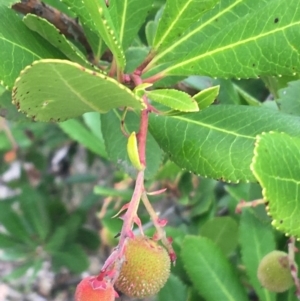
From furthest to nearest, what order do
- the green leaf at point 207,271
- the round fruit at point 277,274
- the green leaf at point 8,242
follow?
the green leaf at point 8,242, the green leaf at point 207,271, the round fruit at point 277,274

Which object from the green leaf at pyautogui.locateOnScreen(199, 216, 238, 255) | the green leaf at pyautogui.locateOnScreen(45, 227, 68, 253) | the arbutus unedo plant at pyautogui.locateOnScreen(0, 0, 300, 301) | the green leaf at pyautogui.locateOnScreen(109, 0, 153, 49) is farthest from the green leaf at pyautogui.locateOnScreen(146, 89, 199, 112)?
the green leaf at pyautogui.locateOnScreen(45, 227, 68, 253)

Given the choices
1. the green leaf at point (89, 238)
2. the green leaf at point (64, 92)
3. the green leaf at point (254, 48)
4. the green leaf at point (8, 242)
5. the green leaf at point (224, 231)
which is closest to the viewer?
the green leaf at point (64, 92)

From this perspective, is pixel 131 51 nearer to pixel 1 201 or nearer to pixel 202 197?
pixel 202 197

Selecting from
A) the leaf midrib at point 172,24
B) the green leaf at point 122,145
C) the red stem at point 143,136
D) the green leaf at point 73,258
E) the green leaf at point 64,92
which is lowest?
the green leaf at point 73,258

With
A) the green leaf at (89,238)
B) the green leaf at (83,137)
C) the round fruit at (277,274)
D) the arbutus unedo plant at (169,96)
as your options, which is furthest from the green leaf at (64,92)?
the green leaf at (89,238)

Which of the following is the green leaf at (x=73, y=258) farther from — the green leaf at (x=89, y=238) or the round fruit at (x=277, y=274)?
the round fruit at (x=277, y=274)

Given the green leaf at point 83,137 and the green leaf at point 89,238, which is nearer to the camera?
the green leaf at point 83,137

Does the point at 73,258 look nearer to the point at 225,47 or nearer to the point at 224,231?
the point at 224,231

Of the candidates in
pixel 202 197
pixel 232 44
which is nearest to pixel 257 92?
pixel 202 197

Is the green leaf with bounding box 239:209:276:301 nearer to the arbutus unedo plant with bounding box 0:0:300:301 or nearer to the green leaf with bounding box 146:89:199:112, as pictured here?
the arbutus unedo plant with bounding box 0:0:300:301
